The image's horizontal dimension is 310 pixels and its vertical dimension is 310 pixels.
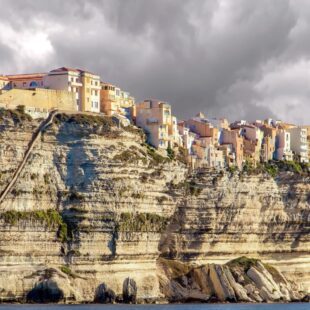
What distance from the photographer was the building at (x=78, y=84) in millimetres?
73562

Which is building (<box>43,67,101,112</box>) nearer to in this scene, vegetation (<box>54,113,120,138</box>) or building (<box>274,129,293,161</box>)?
vegetation (<box>54,113,120,138</box>)

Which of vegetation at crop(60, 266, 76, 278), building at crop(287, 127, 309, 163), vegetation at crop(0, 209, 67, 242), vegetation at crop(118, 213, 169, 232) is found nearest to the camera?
vegetation at crop(0, 209, 67, 242)

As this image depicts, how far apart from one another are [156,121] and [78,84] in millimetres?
5393

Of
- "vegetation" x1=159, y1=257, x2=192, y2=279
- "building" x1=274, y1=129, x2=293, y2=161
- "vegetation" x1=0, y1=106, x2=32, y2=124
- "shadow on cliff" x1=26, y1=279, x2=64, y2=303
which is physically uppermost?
"vegetation" x1=0, y1=106, x2=32, y2=124

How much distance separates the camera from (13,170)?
220ft

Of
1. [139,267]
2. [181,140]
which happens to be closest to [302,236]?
[181,140]

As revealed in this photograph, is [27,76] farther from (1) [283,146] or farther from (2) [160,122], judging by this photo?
(1) [283,146]

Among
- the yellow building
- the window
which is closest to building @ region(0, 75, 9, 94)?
the window

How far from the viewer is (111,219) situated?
6944 cm

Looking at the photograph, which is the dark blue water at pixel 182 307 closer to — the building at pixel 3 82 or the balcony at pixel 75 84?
the balcony at pixel 75 84

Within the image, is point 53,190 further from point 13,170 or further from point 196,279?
point 196,279

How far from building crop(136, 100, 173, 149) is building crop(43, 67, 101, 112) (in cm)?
313

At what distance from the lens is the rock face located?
66.5 meters

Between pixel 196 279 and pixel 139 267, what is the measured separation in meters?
4.28
